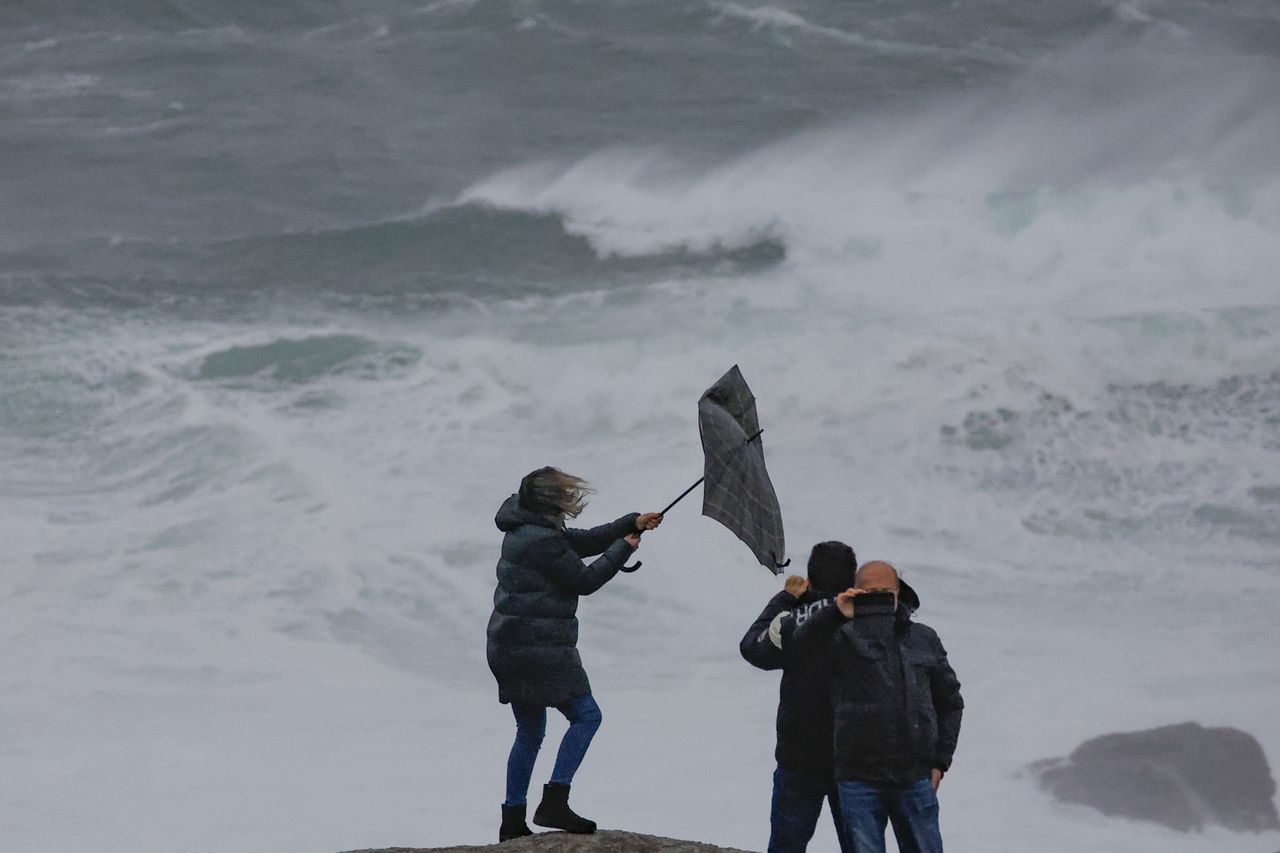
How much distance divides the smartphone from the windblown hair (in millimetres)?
959

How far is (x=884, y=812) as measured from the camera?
542cm

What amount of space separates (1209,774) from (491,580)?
5040 millimetres

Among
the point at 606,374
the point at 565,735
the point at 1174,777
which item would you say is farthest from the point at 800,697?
the point at 606,374

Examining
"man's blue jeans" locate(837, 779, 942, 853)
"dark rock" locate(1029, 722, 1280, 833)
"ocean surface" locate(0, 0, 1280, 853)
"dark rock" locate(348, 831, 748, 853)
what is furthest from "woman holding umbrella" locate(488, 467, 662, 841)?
"dark rock" locate(1029, 722, 1280, 833)

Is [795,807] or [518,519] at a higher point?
[518,519]

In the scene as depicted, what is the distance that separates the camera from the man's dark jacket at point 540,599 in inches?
230

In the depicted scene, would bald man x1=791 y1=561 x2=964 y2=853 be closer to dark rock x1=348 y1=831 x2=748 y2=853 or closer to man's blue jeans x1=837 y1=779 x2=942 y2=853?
man's blue jeans x1=837 y1=779 x2=942 y2=853

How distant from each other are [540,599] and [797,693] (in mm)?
803

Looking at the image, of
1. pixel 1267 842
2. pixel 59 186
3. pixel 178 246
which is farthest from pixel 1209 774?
pixel 59 186

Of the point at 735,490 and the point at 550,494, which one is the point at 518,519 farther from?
the point at 735,490

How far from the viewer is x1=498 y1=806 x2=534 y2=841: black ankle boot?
622 centimetres

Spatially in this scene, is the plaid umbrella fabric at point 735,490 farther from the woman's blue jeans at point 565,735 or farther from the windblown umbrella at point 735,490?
the woman's blue jeans at point 565,735

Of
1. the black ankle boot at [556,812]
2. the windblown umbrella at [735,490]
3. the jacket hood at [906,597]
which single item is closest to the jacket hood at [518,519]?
the windblown umbrella at [735,490]

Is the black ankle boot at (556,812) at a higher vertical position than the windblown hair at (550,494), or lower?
lower
